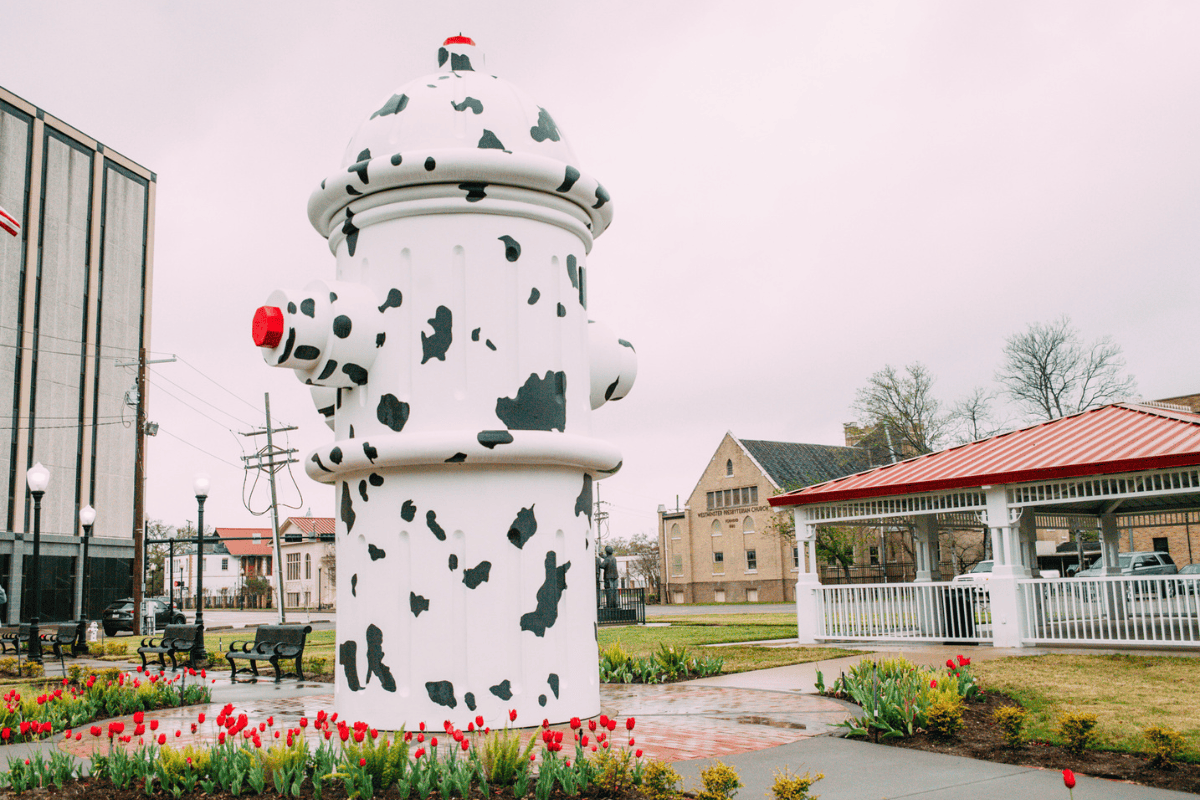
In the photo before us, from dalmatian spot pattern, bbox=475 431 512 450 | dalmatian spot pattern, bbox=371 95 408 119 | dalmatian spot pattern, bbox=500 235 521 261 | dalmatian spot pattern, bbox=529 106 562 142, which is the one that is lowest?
dalmatian spot pattern, bbox=475 431 512 450

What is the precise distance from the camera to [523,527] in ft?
18.1

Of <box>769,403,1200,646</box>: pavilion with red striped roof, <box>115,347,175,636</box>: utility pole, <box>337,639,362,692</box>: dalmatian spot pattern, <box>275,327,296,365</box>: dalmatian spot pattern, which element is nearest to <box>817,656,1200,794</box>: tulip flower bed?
<box>337,639,362,692</box>: dalmatian spot pattern

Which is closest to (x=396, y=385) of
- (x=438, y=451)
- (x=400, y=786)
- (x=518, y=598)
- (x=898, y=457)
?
(x=438, y=451)

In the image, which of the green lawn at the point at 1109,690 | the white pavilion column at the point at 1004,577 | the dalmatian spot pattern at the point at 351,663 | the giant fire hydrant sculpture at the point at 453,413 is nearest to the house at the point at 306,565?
the white pavilion column at the point at 1004,577

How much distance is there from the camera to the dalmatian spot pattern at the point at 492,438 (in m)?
5.32

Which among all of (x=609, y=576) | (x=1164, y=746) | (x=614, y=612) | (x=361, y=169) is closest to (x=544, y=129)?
(x=361, y=169)

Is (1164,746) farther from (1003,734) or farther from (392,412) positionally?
(392,412)

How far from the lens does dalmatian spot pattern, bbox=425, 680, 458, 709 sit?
5383 millimetres

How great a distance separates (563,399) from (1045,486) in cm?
1147

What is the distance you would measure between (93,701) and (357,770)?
5324mm

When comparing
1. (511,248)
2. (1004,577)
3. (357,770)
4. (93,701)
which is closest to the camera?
(357,770)

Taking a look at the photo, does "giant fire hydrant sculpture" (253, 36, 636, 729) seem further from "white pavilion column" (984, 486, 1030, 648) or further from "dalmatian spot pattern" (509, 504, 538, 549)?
"white pavilion column" (984, 486, 1030, 648)

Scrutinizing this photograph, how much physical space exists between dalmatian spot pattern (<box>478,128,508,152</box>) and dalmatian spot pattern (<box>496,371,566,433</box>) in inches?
52.8

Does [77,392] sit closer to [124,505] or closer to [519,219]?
[124,505]
